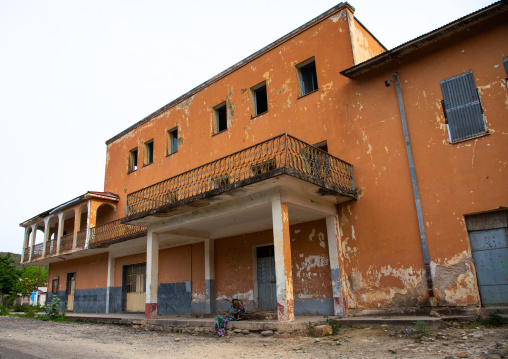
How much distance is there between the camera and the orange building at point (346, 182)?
26.8ft

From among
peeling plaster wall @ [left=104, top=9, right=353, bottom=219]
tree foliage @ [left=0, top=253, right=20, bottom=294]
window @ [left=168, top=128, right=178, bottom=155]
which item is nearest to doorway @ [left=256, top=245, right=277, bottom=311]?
peeling plaster wall @ [left=104, top=9, right=353, bottom=219]

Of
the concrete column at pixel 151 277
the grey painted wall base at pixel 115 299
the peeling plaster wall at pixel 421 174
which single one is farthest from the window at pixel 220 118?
the grey painted wall base at pixel 115 299

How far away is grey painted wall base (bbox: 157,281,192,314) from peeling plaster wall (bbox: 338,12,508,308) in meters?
6.81

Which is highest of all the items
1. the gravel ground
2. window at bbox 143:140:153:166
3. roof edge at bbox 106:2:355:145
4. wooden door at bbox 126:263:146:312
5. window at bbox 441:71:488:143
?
roof edge at bbox 106:2:355:145

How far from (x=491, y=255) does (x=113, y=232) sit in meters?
14.0

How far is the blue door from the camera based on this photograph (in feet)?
25.4

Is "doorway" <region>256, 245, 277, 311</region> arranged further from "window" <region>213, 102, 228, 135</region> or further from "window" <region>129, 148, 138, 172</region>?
"window" <region>129, 148, 138, 172</region>

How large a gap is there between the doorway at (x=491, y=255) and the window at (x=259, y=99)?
24.7ft

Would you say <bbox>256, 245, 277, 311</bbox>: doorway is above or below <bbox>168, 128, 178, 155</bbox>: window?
below

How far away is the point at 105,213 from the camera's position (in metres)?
19.2

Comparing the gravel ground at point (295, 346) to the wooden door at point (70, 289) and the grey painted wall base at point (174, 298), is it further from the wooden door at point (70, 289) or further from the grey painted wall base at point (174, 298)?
the wooden door at point (70, 289)

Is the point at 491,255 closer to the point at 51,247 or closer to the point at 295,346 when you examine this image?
the point at 295,346

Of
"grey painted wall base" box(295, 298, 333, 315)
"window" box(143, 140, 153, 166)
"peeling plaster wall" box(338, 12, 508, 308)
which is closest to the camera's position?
"peeling plaster wall" box(338, 12, 508, 308)

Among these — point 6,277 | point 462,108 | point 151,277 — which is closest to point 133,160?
point 151,277
